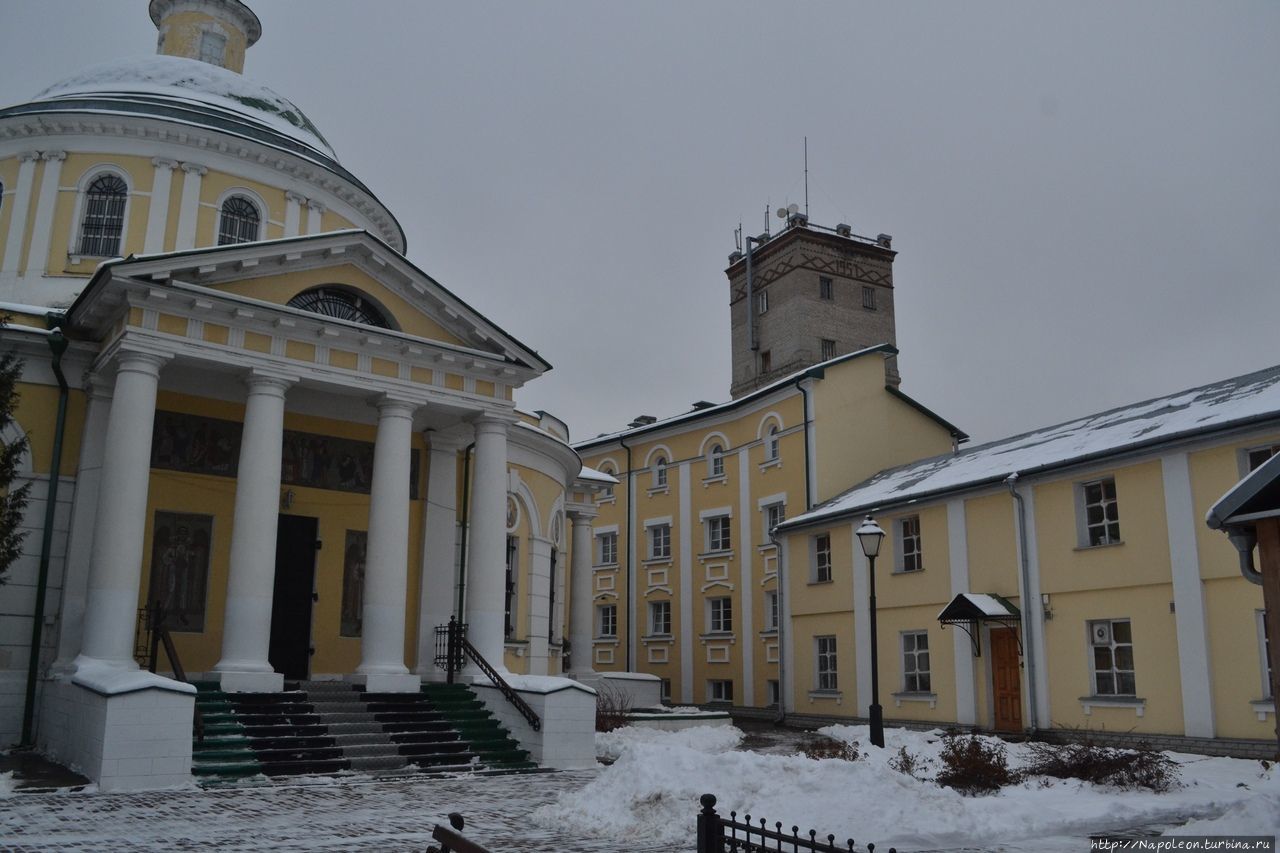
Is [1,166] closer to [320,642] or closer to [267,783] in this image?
[320,642]

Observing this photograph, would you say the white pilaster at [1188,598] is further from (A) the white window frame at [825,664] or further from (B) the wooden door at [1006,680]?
(A) the white window frame at [825,664]

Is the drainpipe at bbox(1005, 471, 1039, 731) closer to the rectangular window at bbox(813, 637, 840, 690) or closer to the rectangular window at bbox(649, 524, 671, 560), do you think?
the rectangular window at bbox(813, 637, 840, 690)

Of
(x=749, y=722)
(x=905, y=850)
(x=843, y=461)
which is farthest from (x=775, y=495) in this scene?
(x=905, y=850)

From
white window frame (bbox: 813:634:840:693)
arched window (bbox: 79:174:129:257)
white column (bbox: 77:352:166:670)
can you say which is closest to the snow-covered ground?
white column (bbox: 77:352:166:670)

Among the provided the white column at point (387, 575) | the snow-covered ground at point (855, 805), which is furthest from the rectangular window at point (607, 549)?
the snow-covered ground at point (855, 805)

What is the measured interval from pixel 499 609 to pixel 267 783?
5999 mm

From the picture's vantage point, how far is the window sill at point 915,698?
23.8m

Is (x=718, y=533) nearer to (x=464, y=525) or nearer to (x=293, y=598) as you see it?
(x=464, y=525)

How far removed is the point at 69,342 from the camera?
1731cm

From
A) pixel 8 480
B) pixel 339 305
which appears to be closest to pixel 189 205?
pixel 339 305

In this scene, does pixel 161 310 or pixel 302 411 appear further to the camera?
pixel 302 411

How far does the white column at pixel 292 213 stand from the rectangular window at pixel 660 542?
692 inches

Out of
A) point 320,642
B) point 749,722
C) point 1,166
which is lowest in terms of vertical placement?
point 749,722

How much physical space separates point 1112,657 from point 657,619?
62.2ft
